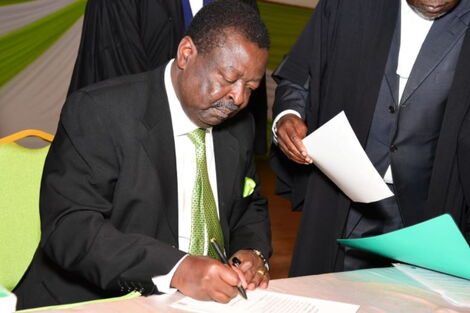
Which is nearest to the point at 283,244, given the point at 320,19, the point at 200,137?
the point at 320,19

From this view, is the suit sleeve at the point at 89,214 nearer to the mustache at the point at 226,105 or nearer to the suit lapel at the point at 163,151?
the suit lapel at the point at 163,151

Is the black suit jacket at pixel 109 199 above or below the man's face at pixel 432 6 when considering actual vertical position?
below

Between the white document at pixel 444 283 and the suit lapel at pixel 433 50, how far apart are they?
2.04 ft

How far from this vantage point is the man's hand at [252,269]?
1881 millimetres

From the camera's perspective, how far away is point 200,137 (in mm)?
2154

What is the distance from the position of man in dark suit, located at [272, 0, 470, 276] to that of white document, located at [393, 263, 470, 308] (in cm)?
40

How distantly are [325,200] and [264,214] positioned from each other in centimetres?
38

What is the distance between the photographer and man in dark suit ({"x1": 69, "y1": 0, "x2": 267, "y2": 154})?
3172 millimetres

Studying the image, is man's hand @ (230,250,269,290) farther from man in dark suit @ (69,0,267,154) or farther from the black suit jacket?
man in dark suit @ (69,0,267,154)

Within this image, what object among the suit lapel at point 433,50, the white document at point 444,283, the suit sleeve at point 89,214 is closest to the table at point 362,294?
the white document at point 444,283

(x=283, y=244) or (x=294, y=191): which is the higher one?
(x=294, y=191)

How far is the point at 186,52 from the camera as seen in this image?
2.02 meters

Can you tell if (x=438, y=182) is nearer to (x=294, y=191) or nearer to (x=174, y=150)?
(x=294, y=191)

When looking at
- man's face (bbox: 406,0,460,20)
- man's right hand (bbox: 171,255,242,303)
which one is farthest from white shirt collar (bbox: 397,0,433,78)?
man's right hand (bbox: 171,255,242,303)
